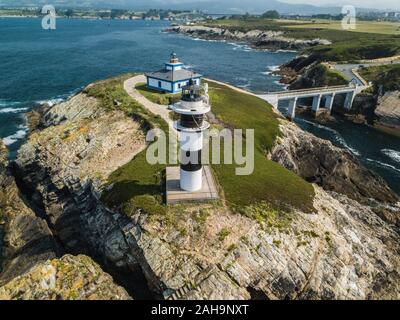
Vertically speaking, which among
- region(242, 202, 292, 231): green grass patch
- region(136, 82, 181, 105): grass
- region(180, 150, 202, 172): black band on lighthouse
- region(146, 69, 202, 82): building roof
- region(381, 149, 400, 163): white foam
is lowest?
region(381, 149, 400, 163): white foam

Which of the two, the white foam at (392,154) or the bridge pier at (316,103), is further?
the bridge pier at (316,103)

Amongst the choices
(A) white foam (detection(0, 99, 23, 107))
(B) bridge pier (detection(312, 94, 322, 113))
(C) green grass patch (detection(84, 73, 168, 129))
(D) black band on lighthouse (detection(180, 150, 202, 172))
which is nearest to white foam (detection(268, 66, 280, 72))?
(B) bridge pier (detection(312, 94, 322, 113))

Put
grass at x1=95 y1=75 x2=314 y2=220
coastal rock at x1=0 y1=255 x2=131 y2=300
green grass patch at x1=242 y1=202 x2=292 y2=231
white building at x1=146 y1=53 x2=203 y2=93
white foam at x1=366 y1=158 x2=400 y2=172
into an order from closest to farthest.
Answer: coastal rock at x1=0 y1=255 x2=131 y2=300, green grass patch at x1=242 y1=202 x2=292 y2=231, grass at x1=95 y1=75 x2=314 y2=220, white building at x1=146 y1=53 x2=203 y2=93, white foam at x1=366 y1=158 x2=400 y2=172

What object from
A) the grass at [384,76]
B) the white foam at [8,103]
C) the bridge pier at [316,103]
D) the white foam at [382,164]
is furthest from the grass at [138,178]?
the grass at [384,76]

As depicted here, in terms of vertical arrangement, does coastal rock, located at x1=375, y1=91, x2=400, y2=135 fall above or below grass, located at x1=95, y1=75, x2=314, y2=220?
below

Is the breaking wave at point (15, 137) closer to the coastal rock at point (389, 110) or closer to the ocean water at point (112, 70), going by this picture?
the ocean water at point (112, 70)

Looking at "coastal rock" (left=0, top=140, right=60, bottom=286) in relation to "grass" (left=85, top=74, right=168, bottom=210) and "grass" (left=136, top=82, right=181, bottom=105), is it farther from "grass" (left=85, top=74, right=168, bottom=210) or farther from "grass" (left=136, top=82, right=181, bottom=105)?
"grass" (left=136, top=82, right=181, bottom=105)

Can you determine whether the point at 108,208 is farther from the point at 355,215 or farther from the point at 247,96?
the point at 247,96
